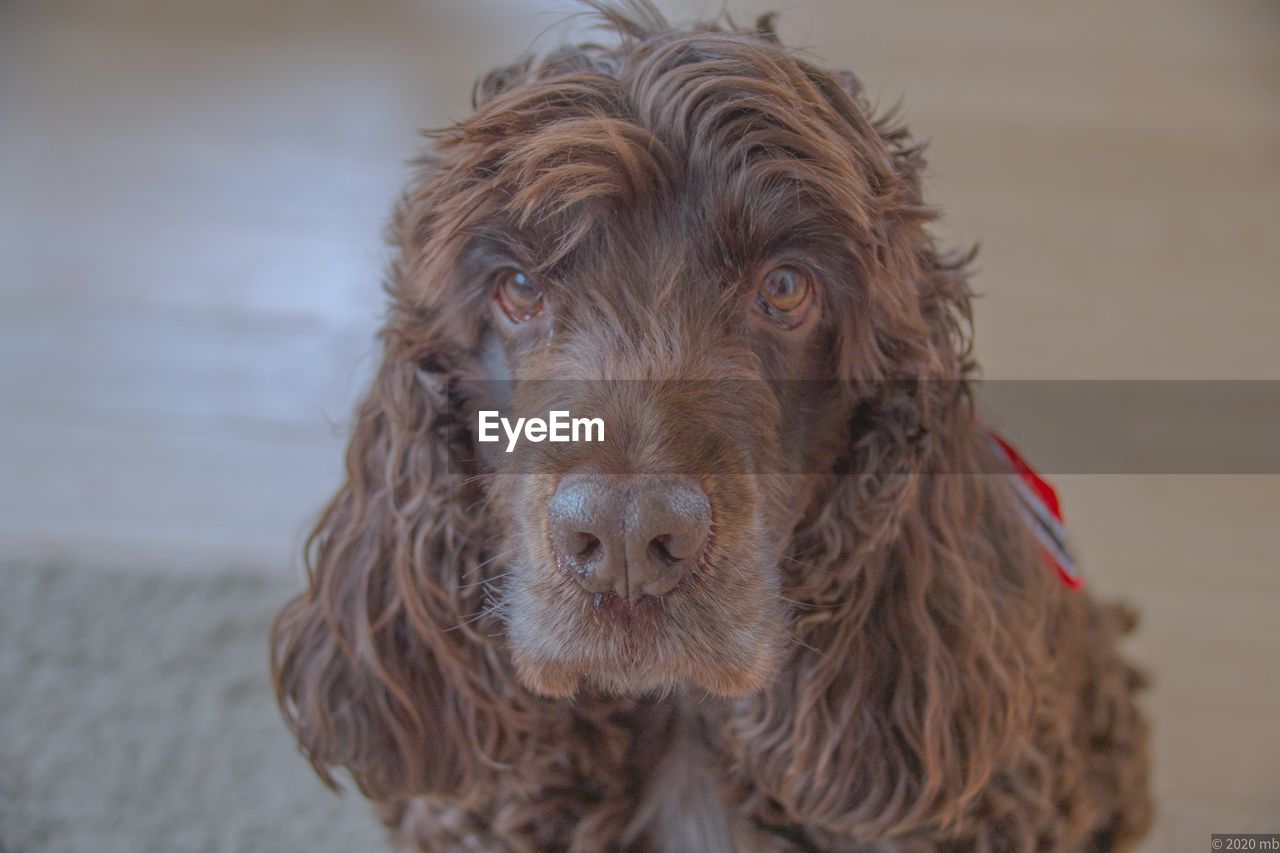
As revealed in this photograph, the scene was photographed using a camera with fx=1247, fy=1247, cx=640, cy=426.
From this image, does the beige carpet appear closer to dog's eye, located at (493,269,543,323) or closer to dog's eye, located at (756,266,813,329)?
dog's eye, located at (493,269,543,323)

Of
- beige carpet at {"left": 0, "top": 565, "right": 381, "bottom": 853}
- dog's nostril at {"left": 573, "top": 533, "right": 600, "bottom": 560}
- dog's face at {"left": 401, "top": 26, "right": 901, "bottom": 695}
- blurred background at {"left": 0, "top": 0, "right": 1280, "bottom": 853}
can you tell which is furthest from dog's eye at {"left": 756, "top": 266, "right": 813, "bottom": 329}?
beige carpet at {"left": 0, "top": 565, "right": 381, "bottom": 853}

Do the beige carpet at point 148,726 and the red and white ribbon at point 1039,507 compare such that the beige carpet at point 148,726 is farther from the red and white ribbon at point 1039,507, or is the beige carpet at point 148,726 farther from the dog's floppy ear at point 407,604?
the red and white ribbon at point 1039,507

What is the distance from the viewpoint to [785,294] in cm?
143

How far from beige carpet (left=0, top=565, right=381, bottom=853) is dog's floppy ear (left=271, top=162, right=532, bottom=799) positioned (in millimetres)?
555

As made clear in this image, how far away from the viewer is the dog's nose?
1.21m

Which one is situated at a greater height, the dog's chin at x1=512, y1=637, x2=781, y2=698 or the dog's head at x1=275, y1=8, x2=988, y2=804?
the dog's head at x1=275, y1=8, x2=988, y2=804

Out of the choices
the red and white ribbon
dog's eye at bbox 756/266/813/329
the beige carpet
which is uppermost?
dog's eye at bbox 756/266/813/329

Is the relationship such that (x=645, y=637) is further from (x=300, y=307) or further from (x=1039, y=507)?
(x=300, y=307)

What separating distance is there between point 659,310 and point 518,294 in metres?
0.19

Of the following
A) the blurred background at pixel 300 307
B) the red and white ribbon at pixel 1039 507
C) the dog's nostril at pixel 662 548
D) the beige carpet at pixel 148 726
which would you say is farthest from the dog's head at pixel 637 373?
the beige carpet at pixel 148 726

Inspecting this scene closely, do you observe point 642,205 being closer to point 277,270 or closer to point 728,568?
point 728,568

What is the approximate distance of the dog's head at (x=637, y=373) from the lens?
1.30 metres

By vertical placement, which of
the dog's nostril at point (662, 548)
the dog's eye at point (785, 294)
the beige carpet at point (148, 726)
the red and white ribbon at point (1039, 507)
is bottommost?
the beige carpet at point (148, 726)

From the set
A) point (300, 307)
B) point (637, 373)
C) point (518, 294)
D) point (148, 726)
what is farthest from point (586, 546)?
point (300, 307)
